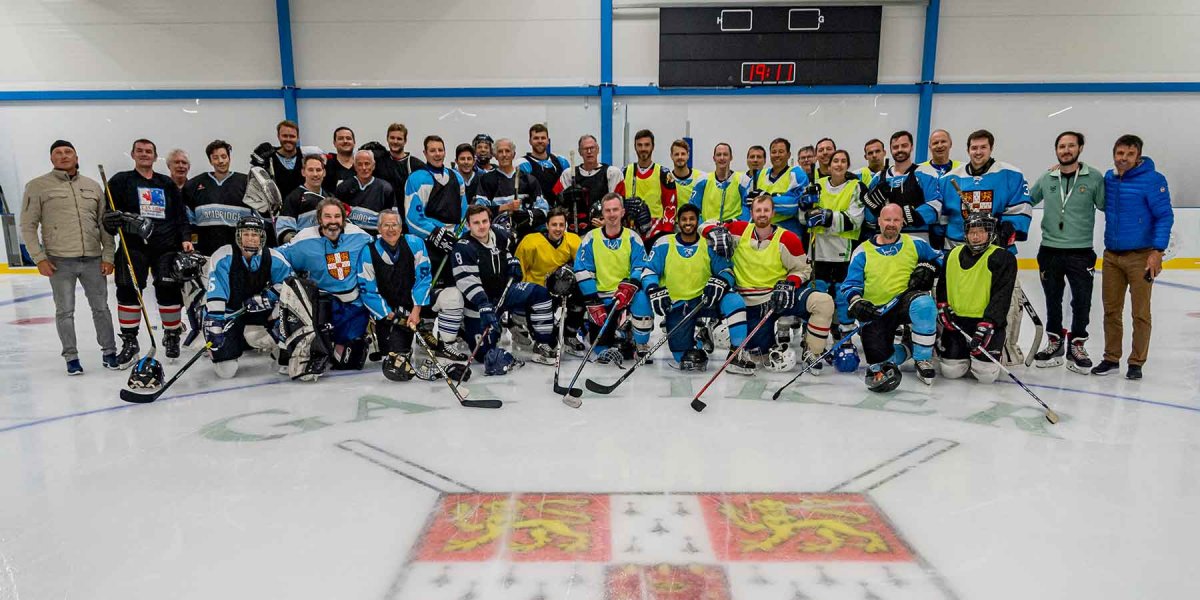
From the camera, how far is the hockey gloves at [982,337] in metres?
3.88

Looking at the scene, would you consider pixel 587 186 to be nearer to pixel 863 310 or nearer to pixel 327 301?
pixel 327 301

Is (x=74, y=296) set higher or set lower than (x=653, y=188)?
lower

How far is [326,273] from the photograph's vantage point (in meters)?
4.13

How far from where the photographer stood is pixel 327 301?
4.18m

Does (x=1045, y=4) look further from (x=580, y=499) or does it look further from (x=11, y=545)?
(x=11, y=545)

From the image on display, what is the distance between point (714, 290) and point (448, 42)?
6.31 m

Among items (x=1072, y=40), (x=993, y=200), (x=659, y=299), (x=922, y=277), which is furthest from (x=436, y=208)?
(x=1072, y=40)

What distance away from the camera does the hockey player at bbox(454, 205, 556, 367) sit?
14.1 feet

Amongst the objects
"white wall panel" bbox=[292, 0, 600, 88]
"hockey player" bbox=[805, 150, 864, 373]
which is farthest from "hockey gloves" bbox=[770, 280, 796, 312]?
"white wall panel" bbox=[292, 0, 600, 88]

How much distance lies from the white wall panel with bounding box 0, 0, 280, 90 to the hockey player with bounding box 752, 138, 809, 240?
274 inches

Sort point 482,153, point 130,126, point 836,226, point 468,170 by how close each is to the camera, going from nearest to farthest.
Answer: point 836,226 < point 468,170 < point 482,153 < point 130,126

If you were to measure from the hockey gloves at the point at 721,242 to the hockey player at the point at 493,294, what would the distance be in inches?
43.4

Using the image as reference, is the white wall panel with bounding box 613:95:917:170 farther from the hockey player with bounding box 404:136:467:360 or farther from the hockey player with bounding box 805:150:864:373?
the hockey player with bounding box 404:136:467:360

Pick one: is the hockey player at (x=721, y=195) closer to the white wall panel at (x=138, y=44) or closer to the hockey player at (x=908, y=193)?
the hockey player at (x=908, y=193)
